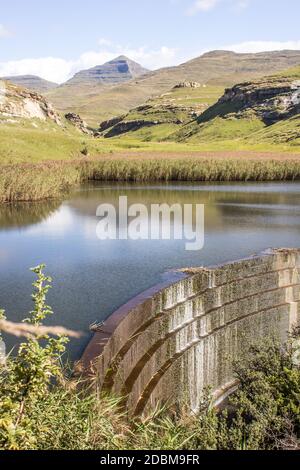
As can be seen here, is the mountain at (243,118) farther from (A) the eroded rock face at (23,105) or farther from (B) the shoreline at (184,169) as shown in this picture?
(B) the shoreline at (184,169)

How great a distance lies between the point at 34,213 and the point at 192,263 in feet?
41.7

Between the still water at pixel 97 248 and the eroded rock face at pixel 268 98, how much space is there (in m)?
114

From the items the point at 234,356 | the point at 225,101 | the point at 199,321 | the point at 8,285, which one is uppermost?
the point at 225,101

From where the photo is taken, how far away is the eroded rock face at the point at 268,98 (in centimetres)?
14050

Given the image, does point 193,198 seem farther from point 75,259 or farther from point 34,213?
point 75,259

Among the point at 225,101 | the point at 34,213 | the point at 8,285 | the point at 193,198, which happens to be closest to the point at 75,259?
the point at 8,285

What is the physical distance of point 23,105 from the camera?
328 feet

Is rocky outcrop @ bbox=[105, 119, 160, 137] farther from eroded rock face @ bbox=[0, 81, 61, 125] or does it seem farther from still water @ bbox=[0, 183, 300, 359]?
still water @ bbox=[0, 183, 300, 359]

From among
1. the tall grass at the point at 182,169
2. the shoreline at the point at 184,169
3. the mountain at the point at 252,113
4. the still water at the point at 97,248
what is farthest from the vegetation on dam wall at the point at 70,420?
the mountain at the point at 252,113

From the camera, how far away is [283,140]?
98875 mm

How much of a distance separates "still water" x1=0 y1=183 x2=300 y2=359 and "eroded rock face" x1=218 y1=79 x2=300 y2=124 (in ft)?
375

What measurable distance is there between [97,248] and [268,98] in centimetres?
14430

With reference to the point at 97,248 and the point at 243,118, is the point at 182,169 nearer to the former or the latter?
the point at 97,248
